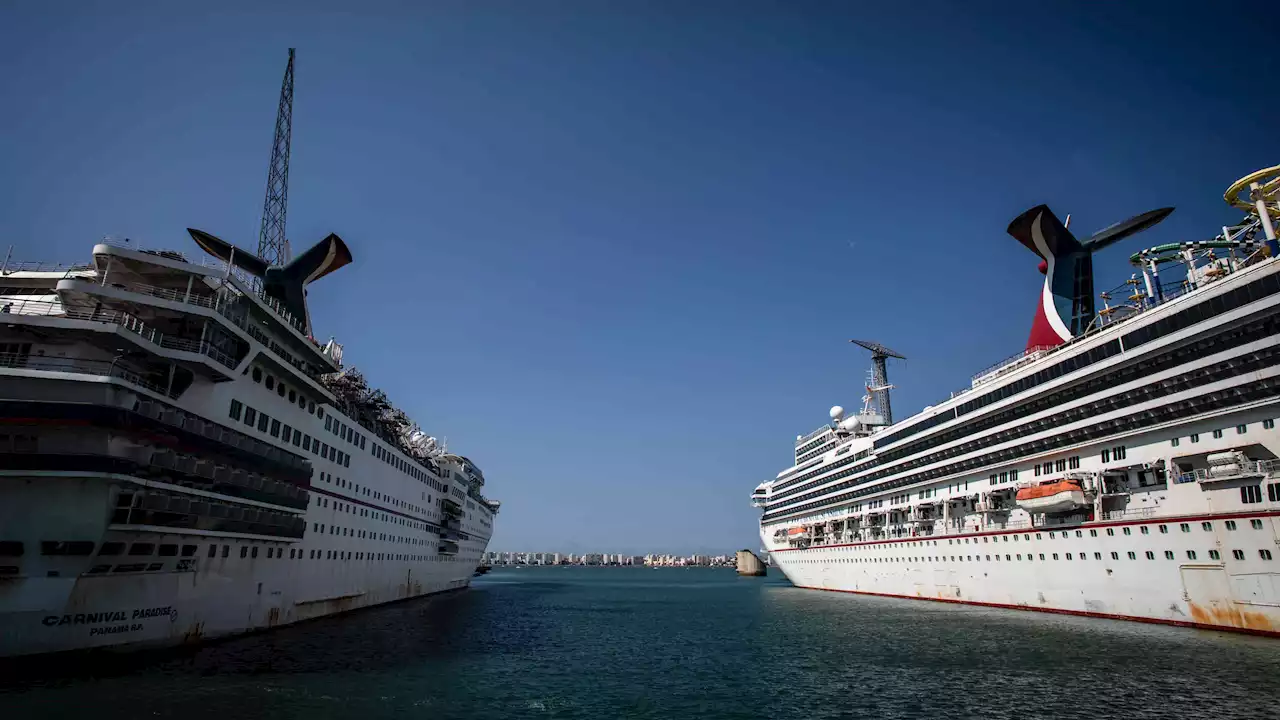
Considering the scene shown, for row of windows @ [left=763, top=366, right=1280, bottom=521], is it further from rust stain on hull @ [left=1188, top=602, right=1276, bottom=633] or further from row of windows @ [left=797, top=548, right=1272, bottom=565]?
rust stain on hull @ [left=1188, top=602, right=1276, bottom=633]

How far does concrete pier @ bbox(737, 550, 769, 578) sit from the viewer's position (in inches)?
7136

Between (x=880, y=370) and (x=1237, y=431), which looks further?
(x=880, y=370)

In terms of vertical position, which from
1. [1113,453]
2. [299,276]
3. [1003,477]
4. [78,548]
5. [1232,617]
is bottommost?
[1232,617]

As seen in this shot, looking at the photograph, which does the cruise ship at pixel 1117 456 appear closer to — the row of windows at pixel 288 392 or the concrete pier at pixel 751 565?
the row of windows at pixel 288 392

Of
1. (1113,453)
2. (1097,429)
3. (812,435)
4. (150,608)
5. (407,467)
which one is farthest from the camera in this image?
(812,435)

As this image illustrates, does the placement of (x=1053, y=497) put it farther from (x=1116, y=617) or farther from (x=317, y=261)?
(x=317, y=261)

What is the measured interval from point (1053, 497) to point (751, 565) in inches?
5872

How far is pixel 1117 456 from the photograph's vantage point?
4050 centimetres

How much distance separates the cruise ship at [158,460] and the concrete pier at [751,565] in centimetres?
15251

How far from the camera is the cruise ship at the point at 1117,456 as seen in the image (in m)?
32.1

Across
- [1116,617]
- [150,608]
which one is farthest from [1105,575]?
[150,608]

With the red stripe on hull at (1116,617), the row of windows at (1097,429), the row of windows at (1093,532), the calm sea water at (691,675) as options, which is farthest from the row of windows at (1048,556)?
the row of windows at (1097,429)

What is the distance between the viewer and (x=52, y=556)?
22.7m

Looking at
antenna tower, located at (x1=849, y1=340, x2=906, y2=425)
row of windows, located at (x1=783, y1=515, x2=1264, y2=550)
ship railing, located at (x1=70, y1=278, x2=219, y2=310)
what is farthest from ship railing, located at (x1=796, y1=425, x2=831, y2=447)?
ship railing, located at (x1=70, y1=278, x2=219, y2=310)
